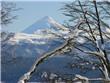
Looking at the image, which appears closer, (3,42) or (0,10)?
(0,10)

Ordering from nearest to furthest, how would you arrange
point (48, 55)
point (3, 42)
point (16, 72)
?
point (48, 55) < point (3, 42) < point (16, 72)

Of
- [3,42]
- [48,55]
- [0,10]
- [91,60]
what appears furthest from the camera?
[3,42]

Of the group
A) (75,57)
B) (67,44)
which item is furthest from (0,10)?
A: (67,44)

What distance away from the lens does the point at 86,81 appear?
7.68 meters

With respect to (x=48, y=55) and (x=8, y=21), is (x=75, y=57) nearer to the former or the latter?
(x=8, y=21)

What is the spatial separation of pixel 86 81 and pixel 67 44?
196 cm

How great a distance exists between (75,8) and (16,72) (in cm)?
4917

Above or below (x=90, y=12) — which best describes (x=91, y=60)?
below

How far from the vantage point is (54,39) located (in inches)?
862

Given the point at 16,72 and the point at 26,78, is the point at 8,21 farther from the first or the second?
the point at 16,72

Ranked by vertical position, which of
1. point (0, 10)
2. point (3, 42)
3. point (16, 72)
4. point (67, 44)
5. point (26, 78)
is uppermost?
point (67, 44)

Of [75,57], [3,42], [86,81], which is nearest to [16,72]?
[3,42]

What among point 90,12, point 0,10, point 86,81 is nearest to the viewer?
point 86,81

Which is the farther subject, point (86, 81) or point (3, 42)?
point (3, 42)
